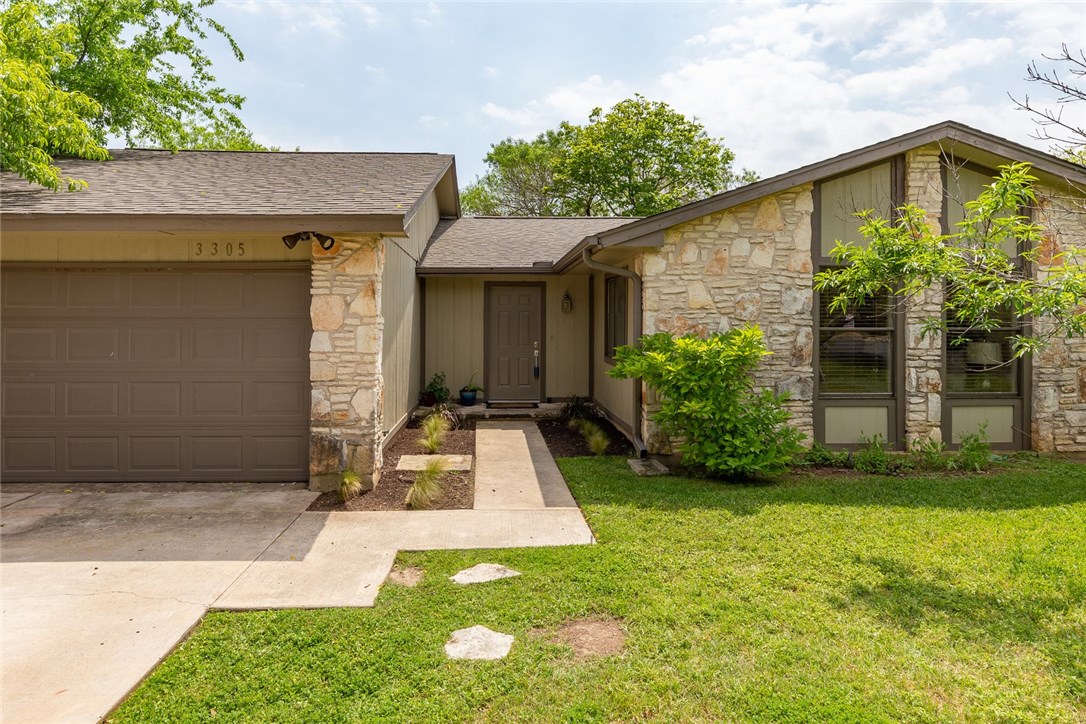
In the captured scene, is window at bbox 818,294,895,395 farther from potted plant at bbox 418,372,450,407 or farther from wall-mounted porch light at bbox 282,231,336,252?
potted plant at bbox 418,372,450,407

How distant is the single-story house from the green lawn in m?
2.42

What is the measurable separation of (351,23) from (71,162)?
4072mm

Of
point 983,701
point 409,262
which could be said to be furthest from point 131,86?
point 983,701

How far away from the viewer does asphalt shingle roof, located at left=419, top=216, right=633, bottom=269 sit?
10.2 m

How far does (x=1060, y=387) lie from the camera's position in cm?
725

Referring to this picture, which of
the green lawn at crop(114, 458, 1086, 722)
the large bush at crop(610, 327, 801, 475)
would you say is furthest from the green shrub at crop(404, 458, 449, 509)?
the large bush at crop(610, 327, 801, 475)

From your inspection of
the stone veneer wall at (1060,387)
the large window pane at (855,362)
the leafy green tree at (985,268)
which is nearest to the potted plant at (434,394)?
the large window pane at (855,362)

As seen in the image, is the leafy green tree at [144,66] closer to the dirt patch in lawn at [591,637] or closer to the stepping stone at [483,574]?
the stepping stone at [483,574]

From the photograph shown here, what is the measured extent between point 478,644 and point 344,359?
3457 millimetres

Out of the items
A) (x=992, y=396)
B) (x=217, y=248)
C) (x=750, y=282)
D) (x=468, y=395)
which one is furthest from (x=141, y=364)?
(x=992, y=396)

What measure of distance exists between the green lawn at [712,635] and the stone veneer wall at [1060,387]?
116 inches

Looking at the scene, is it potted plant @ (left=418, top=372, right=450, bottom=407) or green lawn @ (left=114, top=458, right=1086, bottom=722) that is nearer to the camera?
green lawn @ (left=114, top=458, right=1086, bottom=722)

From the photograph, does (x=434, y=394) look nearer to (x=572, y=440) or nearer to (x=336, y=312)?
(x=572, y=440)

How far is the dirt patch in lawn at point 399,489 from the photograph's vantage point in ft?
17.9
